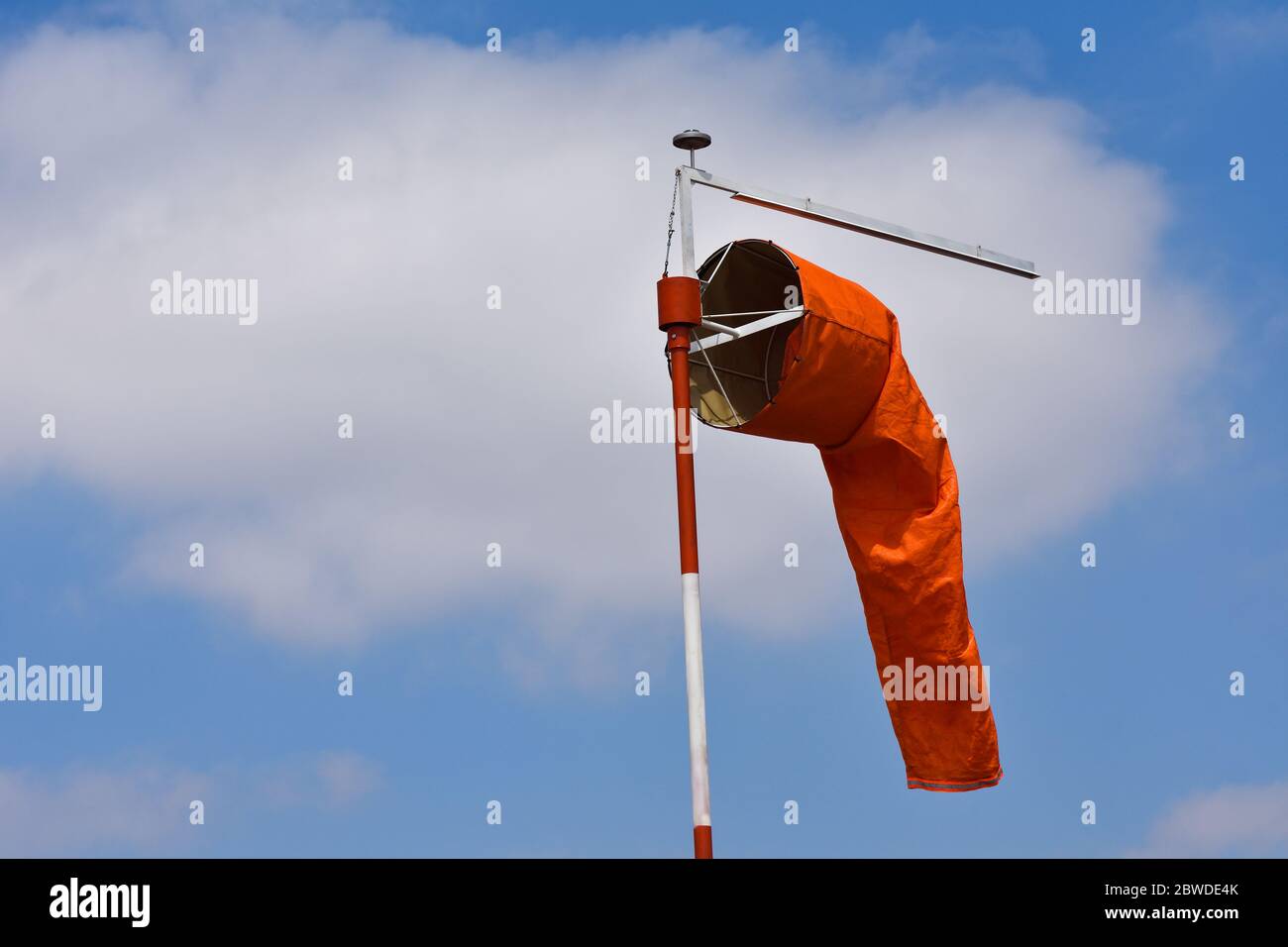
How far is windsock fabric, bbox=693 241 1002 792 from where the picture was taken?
1961cm

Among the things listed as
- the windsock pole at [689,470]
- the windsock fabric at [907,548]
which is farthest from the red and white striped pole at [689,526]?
the windsock fabric at [907,548]

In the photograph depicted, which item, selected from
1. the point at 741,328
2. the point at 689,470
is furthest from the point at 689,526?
the point at 741,328

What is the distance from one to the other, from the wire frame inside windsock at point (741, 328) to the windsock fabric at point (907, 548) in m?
0.05

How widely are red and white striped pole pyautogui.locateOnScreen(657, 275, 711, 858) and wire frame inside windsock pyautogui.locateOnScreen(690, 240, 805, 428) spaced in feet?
1.71

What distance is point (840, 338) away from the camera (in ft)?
61.6

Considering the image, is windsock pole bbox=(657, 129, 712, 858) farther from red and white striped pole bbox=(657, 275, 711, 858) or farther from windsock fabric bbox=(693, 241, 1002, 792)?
windsock fabric bbox=(693, 241, 1002, 792)

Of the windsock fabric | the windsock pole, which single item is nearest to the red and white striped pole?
the windsock pole

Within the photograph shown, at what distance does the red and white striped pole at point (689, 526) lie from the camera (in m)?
16.5

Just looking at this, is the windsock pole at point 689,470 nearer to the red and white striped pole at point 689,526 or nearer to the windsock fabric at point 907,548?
the red and white striped pole at point 689,526

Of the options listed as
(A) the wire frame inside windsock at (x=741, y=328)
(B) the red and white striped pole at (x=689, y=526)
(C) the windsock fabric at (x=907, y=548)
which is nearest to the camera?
(B) the red and white striped pole at (x=689, y=526)

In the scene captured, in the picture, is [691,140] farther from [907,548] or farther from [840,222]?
[907,548]
